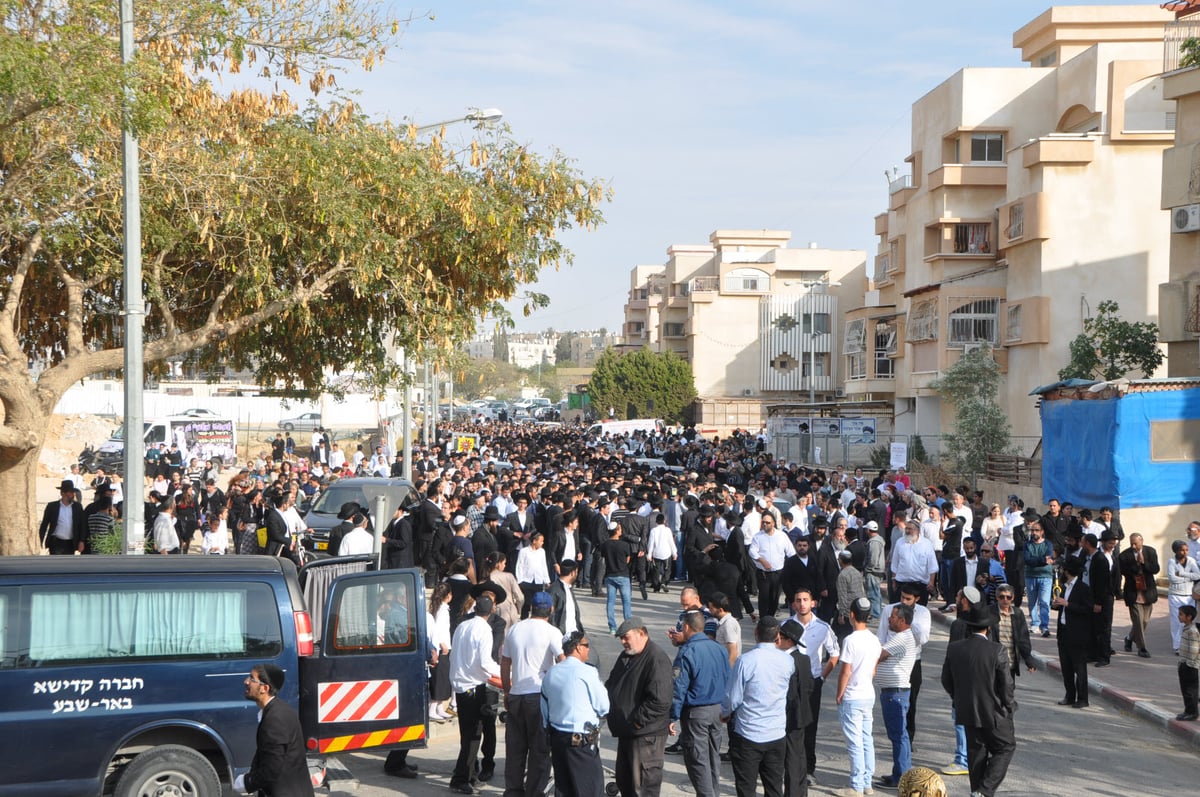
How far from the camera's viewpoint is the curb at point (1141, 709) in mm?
11531

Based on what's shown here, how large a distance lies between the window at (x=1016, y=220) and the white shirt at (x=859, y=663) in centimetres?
3219

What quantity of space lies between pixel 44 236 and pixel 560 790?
9565mm

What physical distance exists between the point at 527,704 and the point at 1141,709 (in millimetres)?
7236

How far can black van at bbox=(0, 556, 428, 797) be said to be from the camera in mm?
7938

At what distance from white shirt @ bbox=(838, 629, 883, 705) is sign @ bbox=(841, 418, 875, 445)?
3295 cm

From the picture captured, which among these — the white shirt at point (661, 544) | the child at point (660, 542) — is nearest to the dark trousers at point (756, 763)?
the child at point (660, 542)

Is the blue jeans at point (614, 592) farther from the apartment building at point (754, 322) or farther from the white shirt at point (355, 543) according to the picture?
the apartment building at point (754, 322)

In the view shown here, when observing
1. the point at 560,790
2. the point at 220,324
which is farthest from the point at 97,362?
the point at 560,790

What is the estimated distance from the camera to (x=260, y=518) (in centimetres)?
2075

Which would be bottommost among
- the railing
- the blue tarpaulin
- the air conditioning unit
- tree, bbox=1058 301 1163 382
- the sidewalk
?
the sidewalk

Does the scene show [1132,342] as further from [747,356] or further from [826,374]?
[747,356]

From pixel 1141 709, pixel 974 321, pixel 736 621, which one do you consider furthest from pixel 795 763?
pixel 974 321

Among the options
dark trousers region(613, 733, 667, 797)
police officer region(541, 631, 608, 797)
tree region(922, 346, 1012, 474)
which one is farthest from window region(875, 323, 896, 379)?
police officer region(541, 631, 608, 797)

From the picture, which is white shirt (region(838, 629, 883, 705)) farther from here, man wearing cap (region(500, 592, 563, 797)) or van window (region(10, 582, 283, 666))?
van window (region(10, 582, 283, 666))
